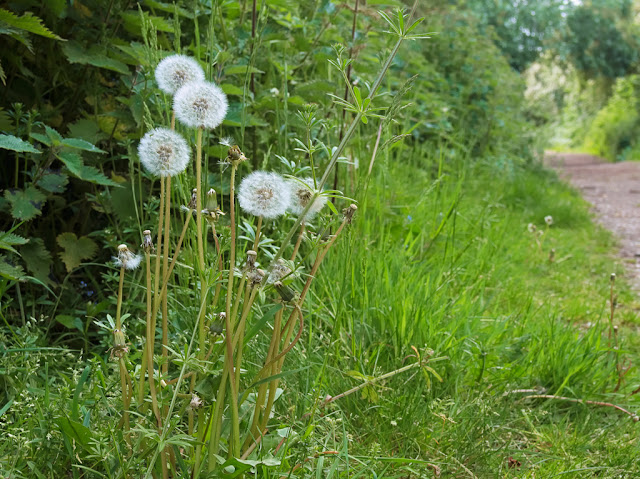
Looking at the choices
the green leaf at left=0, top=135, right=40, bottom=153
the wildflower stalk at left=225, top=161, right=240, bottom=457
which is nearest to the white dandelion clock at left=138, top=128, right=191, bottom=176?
the wildflower stalk at left=225, top=161, right=240, bottom=457

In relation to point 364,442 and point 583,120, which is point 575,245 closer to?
point 364,442

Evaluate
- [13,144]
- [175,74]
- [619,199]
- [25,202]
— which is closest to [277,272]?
Result: [175,74]

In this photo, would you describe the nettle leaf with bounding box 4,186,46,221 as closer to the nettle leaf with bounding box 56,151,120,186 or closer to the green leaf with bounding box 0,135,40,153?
the nettle leaf with bounding box 56,151,120,186

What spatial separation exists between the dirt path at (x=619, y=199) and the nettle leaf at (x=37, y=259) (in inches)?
129

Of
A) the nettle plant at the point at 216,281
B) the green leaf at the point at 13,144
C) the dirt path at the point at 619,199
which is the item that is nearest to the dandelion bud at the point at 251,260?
the nettle plant at the point at 216,281

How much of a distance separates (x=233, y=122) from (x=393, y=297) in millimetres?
794

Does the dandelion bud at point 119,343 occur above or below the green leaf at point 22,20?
below

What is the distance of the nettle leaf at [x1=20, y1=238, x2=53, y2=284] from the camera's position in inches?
74.6

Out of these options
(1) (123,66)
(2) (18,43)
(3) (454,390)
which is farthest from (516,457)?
(2) (18,43)

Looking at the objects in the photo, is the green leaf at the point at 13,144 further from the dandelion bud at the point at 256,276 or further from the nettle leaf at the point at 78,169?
the dandelion bud at the point at 256,276

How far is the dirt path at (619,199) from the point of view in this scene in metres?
4.70

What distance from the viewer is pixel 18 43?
2.04 m

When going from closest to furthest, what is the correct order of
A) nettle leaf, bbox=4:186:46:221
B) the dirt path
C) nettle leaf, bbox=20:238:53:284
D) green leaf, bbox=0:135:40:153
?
green leaf, bbox=0:135:40:153 → nettle leaf, bbox=4:186:46:221 → nettle leaf, bbox=20:238:53:284 → the dirt path

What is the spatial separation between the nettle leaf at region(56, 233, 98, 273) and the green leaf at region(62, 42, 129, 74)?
567mm
